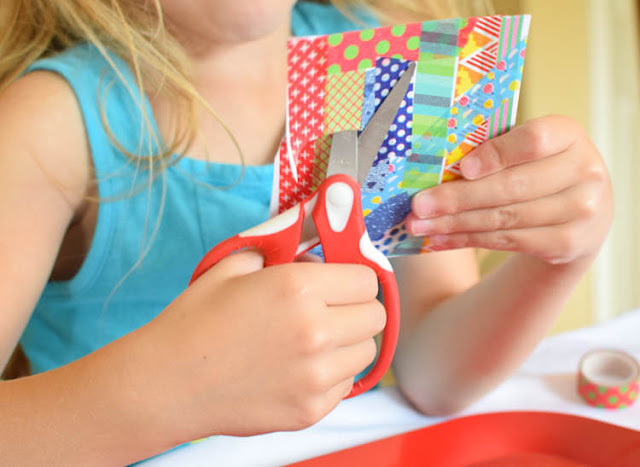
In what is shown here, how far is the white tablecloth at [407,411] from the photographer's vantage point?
500 millimetres

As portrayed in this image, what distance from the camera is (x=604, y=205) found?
20.3 inches

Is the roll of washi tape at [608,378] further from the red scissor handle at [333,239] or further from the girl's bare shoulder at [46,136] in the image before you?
the girl's bare shoulder at [46,136]

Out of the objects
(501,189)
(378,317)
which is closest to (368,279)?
(378,317)

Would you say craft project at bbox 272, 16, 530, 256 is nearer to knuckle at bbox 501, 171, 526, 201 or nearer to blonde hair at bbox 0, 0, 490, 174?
knuckle at bbox 501, 171, 526, 201

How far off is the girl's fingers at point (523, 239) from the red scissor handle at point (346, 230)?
0.09 m

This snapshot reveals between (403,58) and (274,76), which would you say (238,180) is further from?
(403,58)

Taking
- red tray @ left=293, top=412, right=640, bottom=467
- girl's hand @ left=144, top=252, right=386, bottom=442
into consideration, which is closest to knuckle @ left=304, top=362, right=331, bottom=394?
girl's hand @ left=144, top=252, right=386, bottom=442

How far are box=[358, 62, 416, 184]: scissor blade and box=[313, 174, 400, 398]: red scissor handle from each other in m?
0.03

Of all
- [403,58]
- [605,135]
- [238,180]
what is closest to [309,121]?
[403,58]

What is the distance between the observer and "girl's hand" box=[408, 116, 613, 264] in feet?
1.51

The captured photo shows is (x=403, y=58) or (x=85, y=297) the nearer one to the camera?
(x=403, y=58)

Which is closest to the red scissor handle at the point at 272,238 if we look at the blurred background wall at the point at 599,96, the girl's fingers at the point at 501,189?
the girl's fingers at the point at 501,189

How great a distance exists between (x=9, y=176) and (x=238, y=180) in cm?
20

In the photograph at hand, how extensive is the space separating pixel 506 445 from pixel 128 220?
15.3 inches
